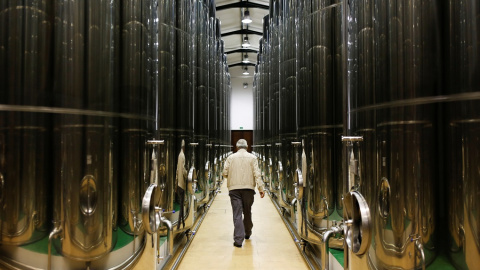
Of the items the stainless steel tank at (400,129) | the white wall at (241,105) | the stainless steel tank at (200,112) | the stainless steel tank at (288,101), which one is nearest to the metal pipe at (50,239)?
the stainless steel tank at (400,129)

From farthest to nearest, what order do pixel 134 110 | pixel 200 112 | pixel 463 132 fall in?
pixel 200 112, pixel 134 110, pixel 463 132

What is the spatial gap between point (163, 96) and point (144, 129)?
57.4 inches

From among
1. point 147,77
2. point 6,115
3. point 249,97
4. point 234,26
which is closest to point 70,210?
point 6,115

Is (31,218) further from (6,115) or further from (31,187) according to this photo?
(6,115)

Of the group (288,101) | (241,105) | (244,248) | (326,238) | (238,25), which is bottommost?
(244,248)

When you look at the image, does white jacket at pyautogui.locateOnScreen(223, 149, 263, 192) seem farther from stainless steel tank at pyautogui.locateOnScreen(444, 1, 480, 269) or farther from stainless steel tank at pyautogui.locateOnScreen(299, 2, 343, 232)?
stainless steel tank at pyautogui.locateOnScreen(444, 1, 480, 269)

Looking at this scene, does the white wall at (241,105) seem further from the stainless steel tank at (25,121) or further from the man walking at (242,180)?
the stainless steel tank at (25,121)

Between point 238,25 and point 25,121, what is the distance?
1631 centimetres

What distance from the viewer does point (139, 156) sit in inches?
99.3

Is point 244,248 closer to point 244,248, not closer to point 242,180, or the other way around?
point 244,248

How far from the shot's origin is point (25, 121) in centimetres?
167

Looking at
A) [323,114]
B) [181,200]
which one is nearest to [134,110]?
[323,114]

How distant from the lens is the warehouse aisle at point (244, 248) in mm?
5290

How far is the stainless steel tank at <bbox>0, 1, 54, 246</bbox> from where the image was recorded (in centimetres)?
164
